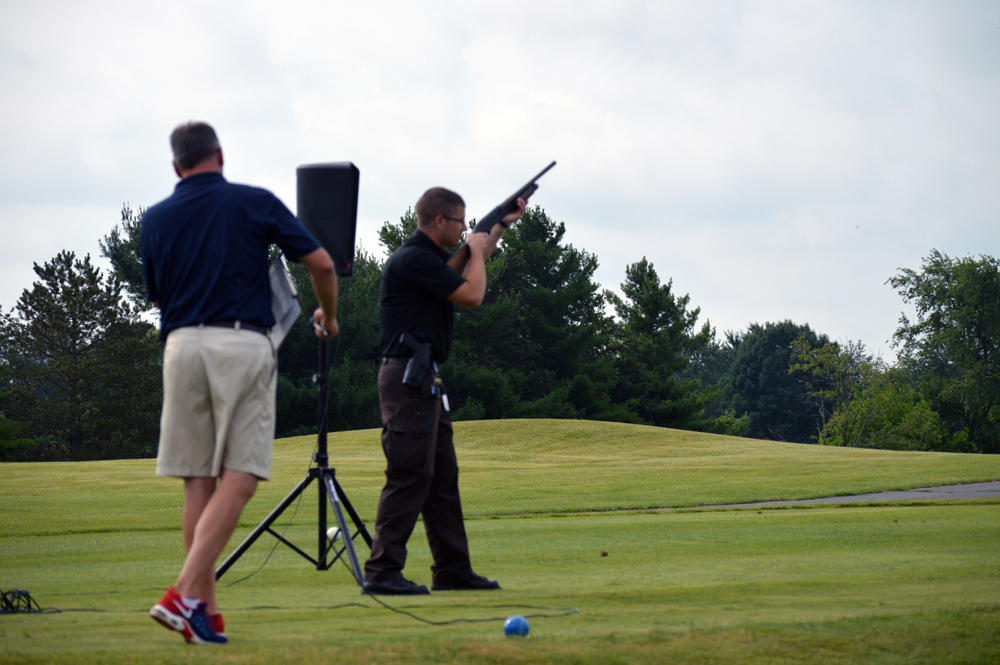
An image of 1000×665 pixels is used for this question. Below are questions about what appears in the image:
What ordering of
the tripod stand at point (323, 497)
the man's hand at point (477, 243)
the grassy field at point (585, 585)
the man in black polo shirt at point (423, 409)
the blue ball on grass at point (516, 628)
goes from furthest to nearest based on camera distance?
the tripod stand at point (323, 497)
the man's hand at point (477, 243)
the man in black polo shirt at point (423, 409)
the blue ball on grass at point (516, 628)
the grassy field at point (585, 585)

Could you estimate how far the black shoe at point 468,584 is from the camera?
5191mm

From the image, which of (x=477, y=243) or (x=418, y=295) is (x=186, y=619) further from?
(x=477, y=243)

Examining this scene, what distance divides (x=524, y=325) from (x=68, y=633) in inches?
1911

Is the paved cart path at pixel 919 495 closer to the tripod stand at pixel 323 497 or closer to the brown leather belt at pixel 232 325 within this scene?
the tripod stand at pixel 323 497

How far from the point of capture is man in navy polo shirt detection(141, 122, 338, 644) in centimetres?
376

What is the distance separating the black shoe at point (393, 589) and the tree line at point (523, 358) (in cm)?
3349

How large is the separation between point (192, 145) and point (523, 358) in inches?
1873

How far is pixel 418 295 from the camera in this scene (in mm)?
5250

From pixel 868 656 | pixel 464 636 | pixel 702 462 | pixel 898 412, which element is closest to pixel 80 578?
pixel 464 636

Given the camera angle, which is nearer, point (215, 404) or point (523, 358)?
point (215, 404)

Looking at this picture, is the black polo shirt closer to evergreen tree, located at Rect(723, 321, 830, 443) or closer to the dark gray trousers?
the dark gray trousers

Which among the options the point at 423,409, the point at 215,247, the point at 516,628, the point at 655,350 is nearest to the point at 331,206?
the point at 423,409

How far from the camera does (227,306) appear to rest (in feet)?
12.6

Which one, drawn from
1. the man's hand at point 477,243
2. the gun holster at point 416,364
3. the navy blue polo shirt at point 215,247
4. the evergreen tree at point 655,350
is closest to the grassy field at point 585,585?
the gun holster at point 416,364
